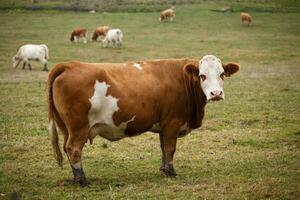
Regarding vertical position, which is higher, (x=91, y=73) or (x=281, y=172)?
(x=91, y=73)

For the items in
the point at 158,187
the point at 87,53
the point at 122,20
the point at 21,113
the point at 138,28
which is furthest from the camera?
the point at 122,20

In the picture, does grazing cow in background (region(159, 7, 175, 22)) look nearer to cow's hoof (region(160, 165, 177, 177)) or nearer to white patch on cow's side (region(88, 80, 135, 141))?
cow's hoof (region(160, 165, 177, 177))

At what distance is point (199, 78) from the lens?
939 centimetres

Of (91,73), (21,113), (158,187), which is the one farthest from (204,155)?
(21,113)

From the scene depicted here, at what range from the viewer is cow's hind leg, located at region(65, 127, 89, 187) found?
860 centimetres

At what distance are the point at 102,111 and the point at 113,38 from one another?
91.4 ft

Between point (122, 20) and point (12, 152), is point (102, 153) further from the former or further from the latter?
point (122, 20)

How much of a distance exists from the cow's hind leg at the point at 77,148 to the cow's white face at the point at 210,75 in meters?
2.07

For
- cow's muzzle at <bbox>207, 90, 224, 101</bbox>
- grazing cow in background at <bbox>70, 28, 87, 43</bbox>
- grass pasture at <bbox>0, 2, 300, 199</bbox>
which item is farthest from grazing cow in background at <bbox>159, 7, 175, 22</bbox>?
cow's muzzle at <bbox>207, 90, 224, 101</bbox>

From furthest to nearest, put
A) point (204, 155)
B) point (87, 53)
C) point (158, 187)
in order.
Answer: point (87, 53) < point (204, 155) < point (158, 187)

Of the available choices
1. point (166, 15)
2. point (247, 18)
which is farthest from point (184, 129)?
point (166, 15)

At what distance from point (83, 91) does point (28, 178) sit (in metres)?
1.83

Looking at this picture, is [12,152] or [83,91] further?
[12,152]

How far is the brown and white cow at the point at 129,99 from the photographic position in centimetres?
861
